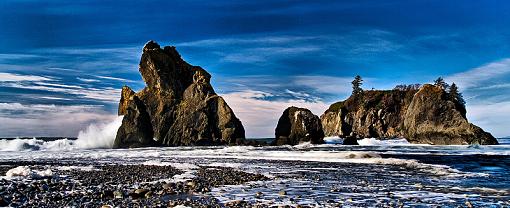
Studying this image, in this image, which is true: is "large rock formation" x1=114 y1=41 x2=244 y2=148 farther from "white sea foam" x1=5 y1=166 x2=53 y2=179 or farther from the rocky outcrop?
"white sea foam" x1=5 y1=166 x2=53 y2=179

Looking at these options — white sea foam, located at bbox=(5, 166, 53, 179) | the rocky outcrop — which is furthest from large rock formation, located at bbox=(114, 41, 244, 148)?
white sea foam, located at bbox=(5, 166, 53, 179)

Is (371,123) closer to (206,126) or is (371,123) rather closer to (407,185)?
(206,126)

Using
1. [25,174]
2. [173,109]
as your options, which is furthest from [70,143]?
[25,174]

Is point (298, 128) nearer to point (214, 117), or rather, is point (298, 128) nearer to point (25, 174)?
point (214, 117)

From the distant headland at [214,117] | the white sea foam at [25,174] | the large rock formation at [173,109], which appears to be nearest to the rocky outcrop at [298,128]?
the distant headland at [214,117]

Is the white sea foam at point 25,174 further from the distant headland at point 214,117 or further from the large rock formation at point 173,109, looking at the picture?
the large rock formation at point 173,109

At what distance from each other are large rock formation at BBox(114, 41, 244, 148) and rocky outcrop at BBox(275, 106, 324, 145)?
10488mm

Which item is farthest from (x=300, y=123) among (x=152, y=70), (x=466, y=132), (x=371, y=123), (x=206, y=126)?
(x=371, y=123)

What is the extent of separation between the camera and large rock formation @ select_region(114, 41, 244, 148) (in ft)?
286

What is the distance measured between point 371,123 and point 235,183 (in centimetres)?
12455

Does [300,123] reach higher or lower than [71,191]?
higher

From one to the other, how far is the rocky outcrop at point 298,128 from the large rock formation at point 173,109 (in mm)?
10488

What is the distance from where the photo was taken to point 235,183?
17.2 m

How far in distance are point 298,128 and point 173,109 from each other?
35.2 metres
